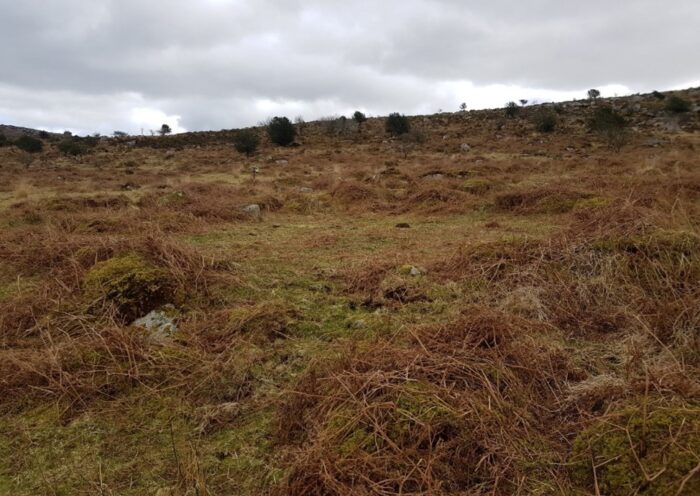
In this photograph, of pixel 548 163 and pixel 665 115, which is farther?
pixel 665 115

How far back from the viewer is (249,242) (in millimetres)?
7715

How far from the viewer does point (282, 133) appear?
3550 cm

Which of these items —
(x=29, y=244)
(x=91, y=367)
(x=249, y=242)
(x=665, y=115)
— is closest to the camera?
(x=91, y=367)

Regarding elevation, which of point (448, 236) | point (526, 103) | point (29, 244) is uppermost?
point (526, 103)

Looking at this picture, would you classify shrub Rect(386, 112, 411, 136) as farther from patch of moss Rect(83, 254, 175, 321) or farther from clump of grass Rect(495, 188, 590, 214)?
patch of moss Rect(83, 254, 175, 321)

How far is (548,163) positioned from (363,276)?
16.3 meters

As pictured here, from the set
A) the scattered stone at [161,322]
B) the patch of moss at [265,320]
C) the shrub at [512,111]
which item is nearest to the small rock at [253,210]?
the scattered stone at [161,322]

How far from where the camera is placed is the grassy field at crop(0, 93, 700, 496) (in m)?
2.12

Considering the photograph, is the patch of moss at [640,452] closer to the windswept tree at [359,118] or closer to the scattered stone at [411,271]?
the scattered stone at [411,271]

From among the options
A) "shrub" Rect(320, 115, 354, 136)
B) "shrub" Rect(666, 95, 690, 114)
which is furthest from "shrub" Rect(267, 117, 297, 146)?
"shrub" Rect(666, 95, 690, 114)

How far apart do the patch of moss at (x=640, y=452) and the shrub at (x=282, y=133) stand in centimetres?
3515

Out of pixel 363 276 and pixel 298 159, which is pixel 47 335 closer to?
pixel 363 276

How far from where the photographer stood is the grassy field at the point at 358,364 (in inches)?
83.4

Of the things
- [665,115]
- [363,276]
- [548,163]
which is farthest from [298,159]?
[665,115]
